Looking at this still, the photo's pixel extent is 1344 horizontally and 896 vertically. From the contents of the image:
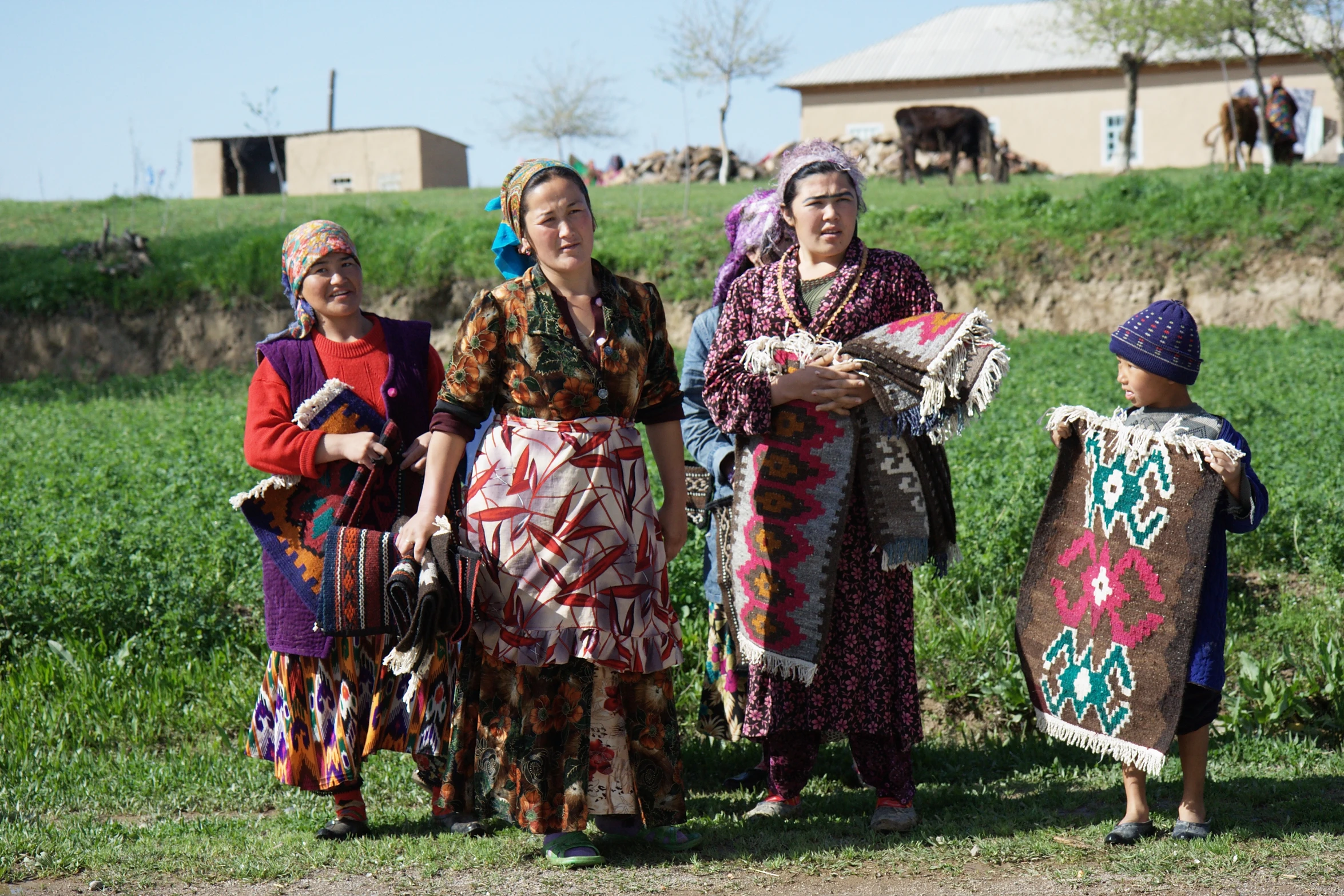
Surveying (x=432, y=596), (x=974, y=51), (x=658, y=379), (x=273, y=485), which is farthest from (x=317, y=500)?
(x=974, y=51)

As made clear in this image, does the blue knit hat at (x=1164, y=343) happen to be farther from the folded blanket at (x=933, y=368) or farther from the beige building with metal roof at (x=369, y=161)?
the beige building with metal roof at (x=369, y=161)

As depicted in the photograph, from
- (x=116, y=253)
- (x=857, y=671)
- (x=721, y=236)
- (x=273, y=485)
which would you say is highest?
(x=116, y=253)

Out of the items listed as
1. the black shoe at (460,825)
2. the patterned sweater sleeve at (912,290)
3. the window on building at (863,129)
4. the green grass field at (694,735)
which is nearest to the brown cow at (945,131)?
the window on building at (863,129)

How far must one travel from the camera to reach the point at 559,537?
11.3 ft

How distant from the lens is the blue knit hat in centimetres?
355

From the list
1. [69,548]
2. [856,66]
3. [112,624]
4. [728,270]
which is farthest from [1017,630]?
[856,66]

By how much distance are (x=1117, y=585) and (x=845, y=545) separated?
836 millimetres

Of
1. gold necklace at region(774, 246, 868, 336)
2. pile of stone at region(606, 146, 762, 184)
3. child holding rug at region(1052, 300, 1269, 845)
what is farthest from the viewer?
pile of stone at region(606, 146, 762, 184)

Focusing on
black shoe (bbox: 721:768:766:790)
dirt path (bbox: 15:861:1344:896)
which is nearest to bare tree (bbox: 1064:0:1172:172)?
black shoe (bbox: 721:768:766:790)

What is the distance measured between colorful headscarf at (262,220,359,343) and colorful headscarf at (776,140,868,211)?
1440mm

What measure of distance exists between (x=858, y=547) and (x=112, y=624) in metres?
3.83

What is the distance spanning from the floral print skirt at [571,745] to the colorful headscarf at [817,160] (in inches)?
64.7

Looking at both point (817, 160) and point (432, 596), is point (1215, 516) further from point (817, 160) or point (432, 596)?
point (432, 596)

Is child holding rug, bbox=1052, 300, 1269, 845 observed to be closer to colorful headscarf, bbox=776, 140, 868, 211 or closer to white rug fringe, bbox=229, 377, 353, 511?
colorful headscarf, bbox=776, 140, 868, 211
